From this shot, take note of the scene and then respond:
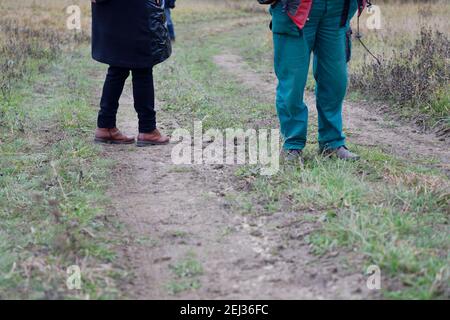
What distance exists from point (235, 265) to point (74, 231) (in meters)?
0.84

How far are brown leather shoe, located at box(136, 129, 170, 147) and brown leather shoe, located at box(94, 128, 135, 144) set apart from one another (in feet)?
0.46

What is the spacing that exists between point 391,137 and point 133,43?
2351mm

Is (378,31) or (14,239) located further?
(378,31)

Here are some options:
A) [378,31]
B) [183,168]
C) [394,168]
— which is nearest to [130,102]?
[183,168]

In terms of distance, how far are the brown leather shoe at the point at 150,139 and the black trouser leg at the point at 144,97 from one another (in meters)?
0.03

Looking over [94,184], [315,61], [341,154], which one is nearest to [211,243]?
[94,184]

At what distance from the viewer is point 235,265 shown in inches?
115

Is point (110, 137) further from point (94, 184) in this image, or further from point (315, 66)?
point (315, 66)

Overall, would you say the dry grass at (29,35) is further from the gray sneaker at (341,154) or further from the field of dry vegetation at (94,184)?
the gray sneaker at (341,154)

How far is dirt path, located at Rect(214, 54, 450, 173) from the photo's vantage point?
4.84 metres

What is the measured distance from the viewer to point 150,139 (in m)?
4.94

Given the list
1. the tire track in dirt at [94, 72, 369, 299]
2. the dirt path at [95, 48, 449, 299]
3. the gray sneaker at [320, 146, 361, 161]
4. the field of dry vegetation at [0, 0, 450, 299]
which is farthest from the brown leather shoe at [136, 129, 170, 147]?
the gray sneaker at [320, 146, 361, 161]
